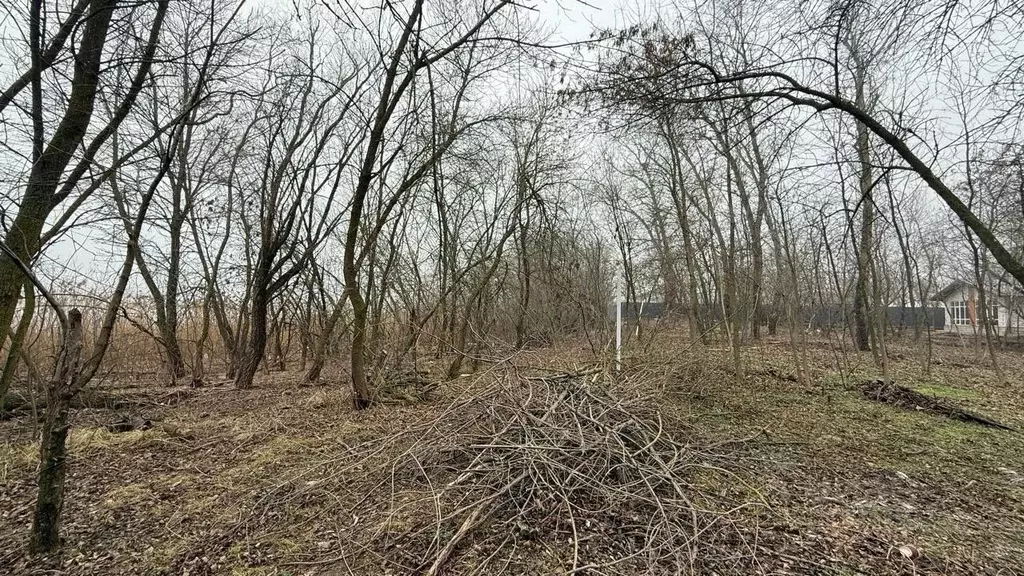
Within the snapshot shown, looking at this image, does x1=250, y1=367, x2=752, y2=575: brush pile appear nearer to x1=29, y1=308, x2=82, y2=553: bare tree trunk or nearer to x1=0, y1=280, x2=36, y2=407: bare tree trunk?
x1=29, y1=308, x2=82, y2=553: bare tree trunk

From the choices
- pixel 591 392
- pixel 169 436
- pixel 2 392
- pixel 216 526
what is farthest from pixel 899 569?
pixel 2 392

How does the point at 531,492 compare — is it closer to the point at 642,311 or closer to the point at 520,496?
the point at 520,496

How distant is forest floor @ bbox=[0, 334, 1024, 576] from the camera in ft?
7.95

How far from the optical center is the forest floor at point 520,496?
2422mm

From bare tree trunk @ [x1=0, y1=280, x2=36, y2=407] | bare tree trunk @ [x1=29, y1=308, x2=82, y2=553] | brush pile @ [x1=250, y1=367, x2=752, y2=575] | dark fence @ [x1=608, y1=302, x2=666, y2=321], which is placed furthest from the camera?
dark fence @ [x1=608, y1=302, x2=666, y2=321]

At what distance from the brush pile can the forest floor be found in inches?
0.7

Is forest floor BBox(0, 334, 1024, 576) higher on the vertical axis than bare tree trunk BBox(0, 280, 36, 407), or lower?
lower

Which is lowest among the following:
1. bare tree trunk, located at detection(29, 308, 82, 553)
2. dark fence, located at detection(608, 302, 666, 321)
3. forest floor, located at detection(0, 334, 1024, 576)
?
forest floor, located at detection(0, 334, 1024, 576)

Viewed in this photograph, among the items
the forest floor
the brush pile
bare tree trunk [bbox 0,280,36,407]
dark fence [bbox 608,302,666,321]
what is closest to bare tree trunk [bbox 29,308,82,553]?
the forest floor

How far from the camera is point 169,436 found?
4.64m

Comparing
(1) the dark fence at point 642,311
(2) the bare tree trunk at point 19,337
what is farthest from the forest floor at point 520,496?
(1) the dark fence at point 642,311

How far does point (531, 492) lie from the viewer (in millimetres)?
2875

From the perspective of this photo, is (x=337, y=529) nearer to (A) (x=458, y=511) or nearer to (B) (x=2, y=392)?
(A) (x=458, y=511)

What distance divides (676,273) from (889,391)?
12.1ft
